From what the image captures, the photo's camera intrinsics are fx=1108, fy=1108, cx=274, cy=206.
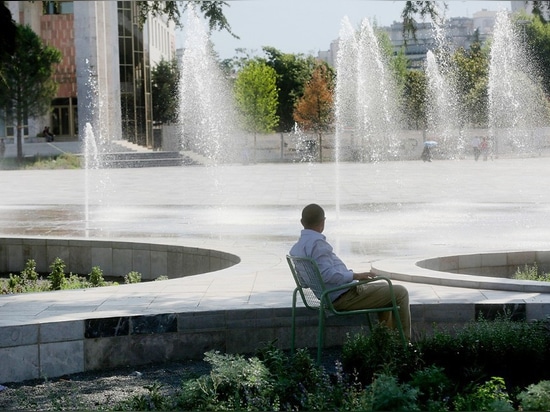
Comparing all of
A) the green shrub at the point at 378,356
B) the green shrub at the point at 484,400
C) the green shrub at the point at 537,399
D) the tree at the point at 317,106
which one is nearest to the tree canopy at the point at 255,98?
the tree at the point at 317,106

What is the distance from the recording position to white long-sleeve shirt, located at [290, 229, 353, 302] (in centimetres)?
688

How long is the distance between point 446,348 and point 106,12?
62.3 m

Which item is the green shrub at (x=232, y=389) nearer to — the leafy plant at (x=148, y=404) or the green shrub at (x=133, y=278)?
the leafy plant at (x=148, y=404)

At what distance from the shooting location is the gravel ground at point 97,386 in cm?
610

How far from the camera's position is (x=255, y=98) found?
72.8 m

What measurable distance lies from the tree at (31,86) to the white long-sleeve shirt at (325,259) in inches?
1973

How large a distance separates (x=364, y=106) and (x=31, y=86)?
1777 cm

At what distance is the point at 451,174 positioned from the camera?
38.4m

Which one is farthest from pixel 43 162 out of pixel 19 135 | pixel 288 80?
pixel 288 80

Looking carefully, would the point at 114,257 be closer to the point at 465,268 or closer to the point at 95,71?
the point at 465,268

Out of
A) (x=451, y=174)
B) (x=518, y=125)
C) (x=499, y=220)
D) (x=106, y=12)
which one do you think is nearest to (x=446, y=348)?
(x=499, y=220)

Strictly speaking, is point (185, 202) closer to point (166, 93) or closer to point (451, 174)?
point (451, 174)

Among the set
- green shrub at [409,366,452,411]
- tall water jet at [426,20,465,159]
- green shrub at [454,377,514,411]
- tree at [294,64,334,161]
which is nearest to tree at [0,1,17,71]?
green shrub at [409,366,452,411]

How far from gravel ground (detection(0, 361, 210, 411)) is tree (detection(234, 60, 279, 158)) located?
64716 mm
